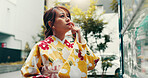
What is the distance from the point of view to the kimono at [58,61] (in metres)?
0.61

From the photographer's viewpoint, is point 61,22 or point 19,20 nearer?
point 61,22

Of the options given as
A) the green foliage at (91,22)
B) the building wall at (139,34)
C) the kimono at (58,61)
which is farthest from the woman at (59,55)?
the green foliage at (91,22)

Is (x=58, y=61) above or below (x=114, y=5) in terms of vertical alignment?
below

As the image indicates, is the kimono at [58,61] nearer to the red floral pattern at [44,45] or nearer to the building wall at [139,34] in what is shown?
the red floral pattern at [44,45]

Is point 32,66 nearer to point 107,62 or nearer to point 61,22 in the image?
point 61,22

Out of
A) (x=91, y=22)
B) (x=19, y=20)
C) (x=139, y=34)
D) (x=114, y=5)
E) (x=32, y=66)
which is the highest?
(x=19, y=20)

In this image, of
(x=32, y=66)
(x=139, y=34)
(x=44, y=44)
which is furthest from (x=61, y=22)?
(x=139, y=34)

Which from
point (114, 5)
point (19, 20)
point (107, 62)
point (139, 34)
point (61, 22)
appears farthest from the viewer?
point (19, 20)

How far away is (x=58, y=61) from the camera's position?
69 centimetres

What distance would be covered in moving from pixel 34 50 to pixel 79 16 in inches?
87.0

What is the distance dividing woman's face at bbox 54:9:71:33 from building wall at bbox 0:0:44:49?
20.1ft

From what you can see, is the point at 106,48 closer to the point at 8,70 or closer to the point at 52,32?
the point at 52,32

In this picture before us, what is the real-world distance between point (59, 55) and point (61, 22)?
152 mm

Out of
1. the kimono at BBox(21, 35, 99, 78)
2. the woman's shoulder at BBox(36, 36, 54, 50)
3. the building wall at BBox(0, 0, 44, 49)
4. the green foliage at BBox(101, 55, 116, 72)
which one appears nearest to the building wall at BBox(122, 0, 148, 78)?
the kimono at BBox(21, 35, 99, 78)
